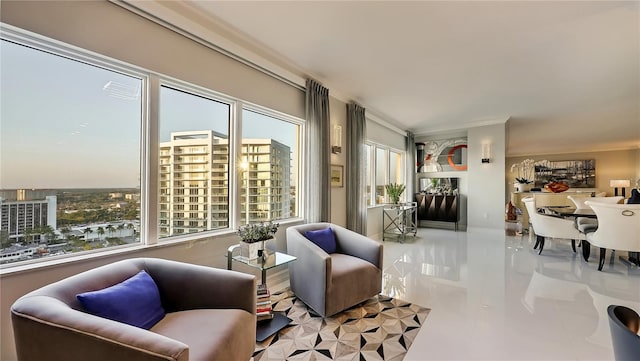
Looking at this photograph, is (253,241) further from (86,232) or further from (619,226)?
(619,226)

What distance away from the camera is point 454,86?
4156mm

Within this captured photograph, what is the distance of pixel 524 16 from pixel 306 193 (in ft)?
9.73

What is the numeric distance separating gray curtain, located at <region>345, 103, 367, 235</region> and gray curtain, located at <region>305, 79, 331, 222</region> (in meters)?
0.78

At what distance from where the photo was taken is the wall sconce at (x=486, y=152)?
6.36m

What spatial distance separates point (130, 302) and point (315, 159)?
2.66 metres

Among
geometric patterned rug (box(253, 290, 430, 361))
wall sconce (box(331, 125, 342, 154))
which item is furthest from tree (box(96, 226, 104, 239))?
wall sconce (box(331, 125, 342, 154))

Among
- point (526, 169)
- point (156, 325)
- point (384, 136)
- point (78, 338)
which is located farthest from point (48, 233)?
point (526, 169)

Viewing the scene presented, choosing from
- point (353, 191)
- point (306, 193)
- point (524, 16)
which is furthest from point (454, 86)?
point (306, 193)

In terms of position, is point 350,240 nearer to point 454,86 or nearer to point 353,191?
point 353,191

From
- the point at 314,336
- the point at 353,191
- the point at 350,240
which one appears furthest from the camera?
the point at 353,191

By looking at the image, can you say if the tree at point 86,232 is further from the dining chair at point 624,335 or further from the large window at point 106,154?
the dining chair at point 624,335

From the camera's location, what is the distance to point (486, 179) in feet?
21.2

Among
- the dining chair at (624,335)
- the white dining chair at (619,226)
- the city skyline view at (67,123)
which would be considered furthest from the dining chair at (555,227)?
the city skyline view at (67,123)

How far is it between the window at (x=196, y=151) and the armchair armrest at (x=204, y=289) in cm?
85
